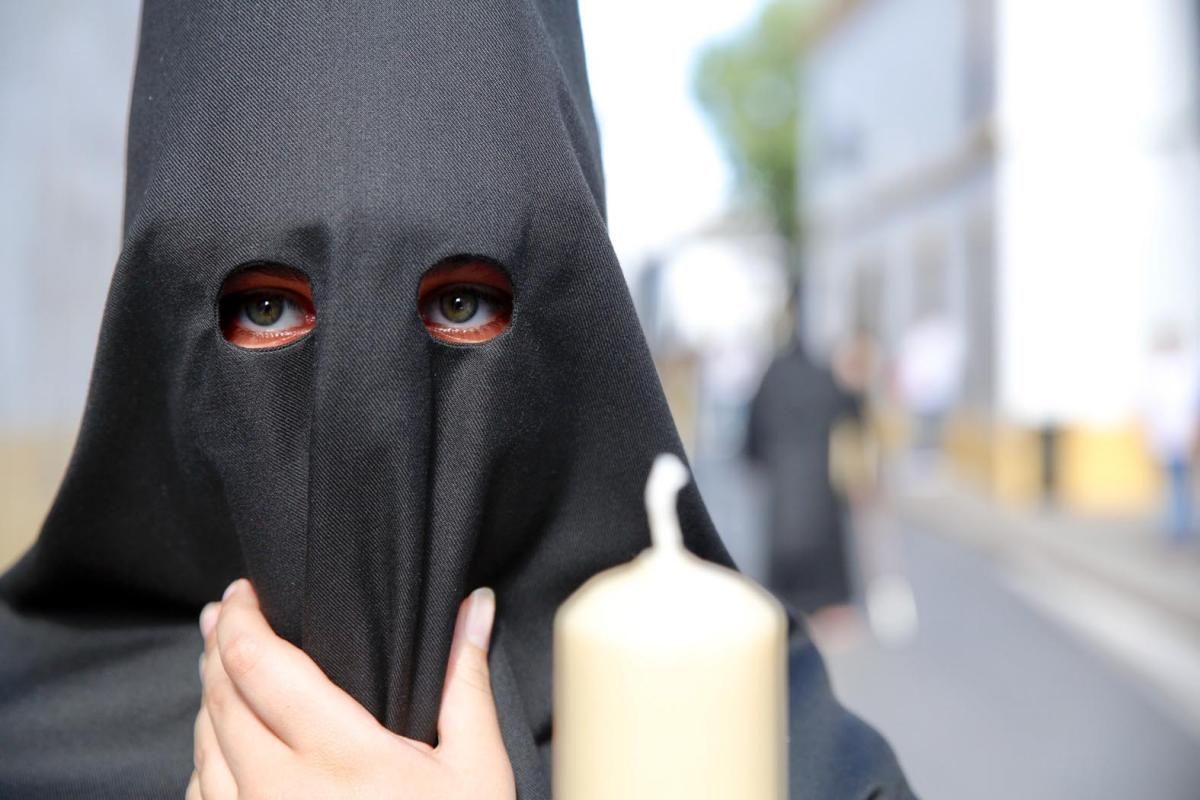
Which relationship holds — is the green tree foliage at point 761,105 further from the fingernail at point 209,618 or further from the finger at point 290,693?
the finger at point 290,693

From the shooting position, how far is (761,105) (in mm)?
33438

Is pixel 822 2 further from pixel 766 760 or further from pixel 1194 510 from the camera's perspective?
pixel 766 760

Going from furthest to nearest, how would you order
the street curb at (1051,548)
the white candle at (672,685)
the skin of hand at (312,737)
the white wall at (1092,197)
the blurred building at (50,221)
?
the white wall at (1092,197) < the street curb at (1051,548) < the blurred building at (50,221) < the skin of hand at (312,737) < the white candle at (672,685)

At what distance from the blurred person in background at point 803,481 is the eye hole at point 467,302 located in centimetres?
540

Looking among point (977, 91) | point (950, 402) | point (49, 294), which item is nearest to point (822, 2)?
point (977, 91)

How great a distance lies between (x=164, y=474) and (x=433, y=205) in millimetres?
470

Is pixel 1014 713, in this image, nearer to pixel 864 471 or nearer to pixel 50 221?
pixel 864 471

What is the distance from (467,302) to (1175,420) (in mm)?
9446

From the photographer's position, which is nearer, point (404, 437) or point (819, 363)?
point (404, 437)

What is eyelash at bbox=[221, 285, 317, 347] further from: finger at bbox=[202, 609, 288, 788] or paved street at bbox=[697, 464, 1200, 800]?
paved street at bbox=[697, 464, 1200, 800]

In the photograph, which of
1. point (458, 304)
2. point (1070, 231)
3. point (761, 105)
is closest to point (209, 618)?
point (458, 304)

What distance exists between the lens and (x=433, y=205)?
1.11 m

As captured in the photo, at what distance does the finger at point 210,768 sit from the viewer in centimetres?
106

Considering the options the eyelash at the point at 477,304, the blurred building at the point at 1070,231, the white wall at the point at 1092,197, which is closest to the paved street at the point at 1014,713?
the eyelash at the point at 477,304
